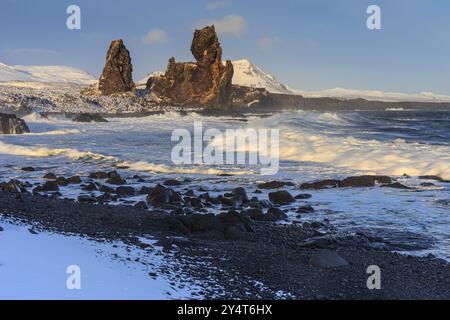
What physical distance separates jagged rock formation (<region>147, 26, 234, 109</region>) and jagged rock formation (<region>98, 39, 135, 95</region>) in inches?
298

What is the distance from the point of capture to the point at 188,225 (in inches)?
343

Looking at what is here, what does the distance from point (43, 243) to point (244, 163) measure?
13723 mm

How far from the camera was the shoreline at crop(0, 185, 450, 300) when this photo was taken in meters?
5.74

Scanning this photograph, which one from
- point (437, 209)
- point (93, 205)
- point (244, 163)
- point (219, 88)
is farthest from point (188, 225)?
point (219, 88)

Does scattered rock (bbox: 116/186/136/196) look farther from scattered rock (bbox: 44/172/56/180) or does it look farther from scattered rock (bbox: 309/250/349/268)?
scattered rock (bbox: 309/250/349/268)

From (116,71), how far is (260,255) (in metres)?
102

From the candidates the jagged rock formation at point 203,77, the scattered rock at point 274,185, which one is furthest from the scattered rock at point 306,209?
the jagged rock formation at point 203,77

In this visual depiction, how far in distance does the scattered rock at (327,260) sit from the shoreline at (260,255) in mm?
76

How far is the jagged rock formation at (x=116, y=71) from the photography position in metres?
105

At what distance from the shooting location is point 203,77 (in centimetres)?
10519

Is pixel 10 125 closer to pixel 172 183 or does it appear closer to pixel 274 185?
pixel 172 183

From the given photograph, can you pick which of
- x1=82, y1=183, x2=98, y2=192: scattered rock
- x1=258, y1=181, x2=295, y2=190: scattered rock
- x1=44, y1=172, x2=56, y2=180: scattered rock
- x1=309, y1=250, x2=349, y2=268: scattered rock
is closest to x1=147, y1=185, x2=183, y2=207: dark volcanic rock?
x1=82, y1=183, x2=98, y2=192: scattered rock

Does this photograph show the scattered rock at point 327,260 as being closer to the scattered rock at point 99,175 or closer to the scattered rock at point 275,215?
the scattered rock at point 275,215
